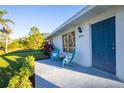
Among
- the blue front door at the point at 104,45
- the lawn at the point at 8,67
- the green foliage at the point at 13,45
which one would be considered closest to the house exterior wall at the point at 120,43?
the blue front door at the point at 104,45

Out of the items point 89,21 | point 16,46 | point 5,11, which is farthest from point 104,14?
point 16,46

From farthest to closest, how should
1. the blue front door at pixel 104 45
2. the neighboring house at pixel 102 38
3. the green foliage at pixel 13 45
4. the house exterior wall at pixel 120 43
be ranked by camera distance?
the green foliage at pixel 13 45 → the blue front door at pixel 104 45 → the neighboring house at pixel 102 38 → the house exterior wall at pixel 120 43

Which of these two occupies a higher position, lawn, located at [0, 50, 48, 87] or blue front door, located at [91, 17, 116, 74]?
blue front door, located at [91, 17, 116, 74]

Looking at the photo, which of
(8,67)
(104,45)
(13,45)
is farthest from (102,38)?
(13,45)

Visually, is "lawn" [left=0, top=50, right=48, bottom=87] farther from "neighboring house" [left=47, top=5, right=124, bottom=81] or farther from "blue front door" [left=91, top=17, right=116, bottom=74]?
"blue front door" [left=91, top=17, right=116, bottom=74]

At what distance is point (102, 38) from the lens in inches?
312

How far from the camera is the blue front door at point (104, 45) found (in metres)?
7.02

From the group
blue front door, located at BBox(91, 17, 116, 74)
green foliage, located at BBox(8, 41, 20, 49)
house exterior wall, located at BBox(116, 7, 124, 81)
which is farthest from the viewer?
green foliage, located at BBox(8, 41, 20, 49)

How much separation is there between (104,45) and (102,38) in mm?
339

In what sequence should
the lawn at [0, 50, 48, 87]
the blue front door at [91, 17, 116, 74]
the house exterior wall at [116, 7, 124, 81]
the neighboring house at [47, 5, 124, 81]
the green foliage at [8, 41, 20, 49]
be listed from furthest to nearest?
the green foliage at [8, 41, 20, 49] → the lawn at [0, 50, 48, 87] → the blue front door at [91, 17, 116, 74] → the neighboring house at [47, 5, 124, 81] → the house exterior wall at [116, 7, 124, 81]

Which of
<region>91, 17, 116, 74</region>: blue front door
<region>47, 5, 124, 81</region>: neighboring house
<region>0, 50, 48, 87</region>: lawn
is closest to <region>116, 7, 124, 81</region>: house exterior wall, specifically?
<region>47, 5, 124, 81</region>: neighboring house

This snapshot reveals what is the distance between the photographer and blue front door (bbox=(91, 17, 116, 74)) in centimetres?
702

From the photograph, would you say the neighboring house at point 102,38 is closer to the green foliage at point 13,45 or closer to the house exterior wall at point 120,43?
the house exterior wall at point 120,43

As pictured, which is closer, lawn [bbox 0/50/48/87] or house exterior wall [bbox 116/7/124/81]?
house exterior wall [bbox 116/7/124/81]
